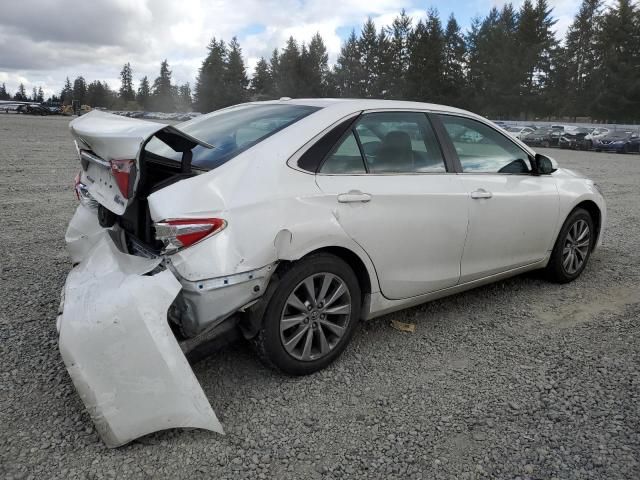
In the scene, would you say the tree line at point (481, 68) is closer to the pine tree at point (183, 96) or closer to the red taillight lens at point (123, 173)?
the pine tree at point (183, 96)

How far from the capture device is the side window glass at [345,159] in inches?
124

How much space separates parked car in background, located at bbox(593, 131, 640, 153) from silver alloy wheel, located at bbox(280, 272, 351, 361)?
3113cm

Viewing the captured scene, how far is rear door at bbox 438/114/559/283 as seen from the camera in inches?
151

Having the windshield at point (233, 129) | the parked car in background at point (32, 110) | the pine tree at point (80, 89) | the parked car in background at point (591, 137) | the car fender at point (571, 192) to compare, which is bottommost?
the car fender at point (571, 192)

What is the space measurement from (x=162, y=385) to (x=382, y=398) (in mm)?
1199

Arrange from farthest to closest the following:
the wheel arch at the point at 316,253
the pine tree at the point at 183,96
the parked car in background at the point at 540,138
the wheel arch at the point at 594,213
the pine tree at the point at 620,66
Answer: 1. the pine tree at the point at 183,96
2. the pine tree at the point at 620,66
3. the parked car in background at the point at 540,138
4. the wheel arch at the point at 594,213
5. the wheel arch at the point at 316,253

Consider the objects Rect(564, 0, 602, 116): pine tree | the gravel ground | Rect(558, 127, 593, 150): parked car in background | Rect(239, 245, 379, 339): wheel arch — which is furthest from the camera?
Rect(564, 0, 602, 116): pine tree

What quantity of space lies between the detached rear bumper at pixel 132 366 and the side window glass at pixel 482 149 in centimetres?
233

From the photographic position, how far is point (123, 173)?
2758mm

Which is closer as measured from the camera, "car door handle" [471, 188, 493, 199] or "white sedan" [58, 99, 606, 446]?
"white sedan" [58, 99, 606, 446]

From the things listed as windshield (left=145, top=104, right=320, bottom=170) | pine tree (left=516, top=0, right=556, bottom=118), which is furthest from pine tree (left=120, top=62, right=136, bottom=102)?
windshield (left=145, top=104, right=320, bottom=170)

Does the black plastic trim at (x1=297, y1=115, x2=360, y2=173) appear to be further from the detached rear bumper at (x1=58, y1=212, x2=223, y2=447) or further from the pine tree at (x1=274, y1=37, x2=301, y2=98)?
the pine tree at (x1=274, y1=37, x2=301, y2=98)

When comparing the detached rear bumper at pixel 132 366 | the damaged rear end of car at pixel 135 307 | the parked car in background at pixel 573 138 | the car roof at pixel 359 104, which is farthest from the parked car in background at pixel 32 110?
the detached rear bumper at pixel 132 366

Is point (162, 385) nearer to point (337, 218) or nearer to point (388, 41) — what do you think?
point (337, 218)
